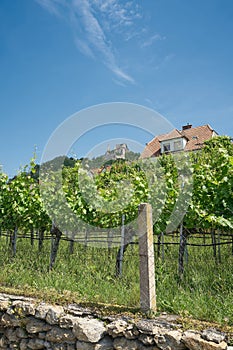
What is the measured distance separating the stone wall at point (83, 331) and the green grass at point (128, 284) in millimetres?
274

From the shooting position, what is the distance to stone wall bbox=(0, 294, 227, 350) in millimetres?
2883

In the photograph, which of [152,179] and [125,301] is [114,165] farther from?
[125,301]

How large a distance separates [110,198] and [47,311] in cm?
325

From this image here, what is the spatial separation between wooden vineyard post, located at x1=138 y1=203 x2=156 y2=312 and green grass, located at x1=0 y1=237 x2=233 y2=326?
18cm

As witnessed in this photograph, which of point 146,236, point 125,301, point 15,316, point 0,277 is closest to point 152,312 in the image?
point 125,301

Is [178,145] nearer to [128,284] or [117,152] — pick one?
[117,152]

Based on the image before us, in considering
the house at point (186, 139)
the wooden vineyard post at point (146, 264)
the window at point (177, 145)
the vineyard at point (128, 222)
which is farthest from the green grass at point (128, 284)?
the window at point (177, 145)

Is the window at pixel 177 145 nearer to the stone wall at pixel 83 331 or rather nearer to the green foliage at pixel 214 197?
the green foliage at pixel 214 197

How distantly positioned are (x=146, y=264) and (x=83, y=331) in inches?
38.2

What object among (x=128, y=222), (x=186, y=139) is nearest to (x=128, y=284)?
(x=128, y=222)

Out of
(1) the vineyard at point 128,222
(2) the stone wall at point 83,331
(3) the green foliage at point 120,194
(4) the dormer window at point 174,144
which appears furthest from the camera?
(4) the dormer window at point 174,144

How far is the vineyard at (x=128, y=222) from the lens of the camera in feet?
12.8

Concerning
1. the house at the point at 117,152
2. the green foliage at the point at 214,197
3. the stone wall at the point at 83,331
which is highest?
the house at the point at 117,152

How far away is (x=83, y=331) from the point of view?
11.1 feet
